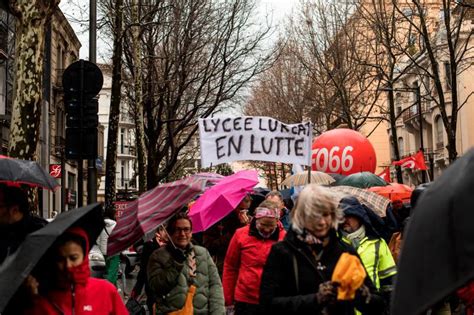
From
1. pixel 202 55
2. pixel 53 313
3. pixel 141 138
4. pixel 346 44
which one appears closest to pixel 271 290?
pixel 53 313

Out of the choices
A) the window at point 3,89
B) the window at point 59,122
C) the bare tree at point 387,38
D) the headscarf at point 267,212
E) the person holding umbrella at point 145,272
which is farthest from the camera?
the window at point 59,122

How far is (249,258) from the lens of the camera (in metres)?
6.73

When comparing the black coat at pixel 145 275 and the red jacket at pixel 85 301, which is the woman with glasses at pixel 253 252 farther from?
the red jacket at pixel 85 301

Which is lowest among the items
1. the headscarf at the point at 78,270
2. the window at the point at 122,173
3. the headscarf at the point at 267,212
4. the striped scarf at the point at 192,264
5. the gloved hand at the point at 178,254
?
the striped scarf at the point at 192,264

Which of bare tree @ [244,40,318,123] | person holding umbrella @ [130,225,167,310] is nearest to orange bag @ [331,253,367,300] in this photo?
person holding umbrella @ [130,225,167,310]

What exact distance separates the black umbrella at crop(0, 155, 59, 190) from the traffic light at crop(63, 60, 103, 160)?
3714 millimetres

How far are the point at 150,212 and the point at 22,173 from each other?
109 cm

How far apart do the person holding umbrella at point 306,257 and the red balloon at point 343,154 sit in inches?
625

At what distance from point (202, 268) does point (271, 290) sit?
1815 millimetres

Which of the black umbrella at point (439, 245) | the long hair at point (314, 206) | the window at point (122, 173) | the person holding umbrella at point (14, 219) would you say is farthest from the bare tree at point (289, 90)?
the window at point (122, 173)

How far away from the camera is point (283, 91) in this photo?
44719mm

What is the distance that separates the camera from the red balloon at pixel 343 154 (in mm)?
20094

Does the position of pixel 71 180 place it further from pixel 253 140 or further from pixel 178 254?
pixel 178 254

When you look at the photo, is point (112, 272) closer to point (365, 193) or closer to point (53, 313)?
point (365, 193)
